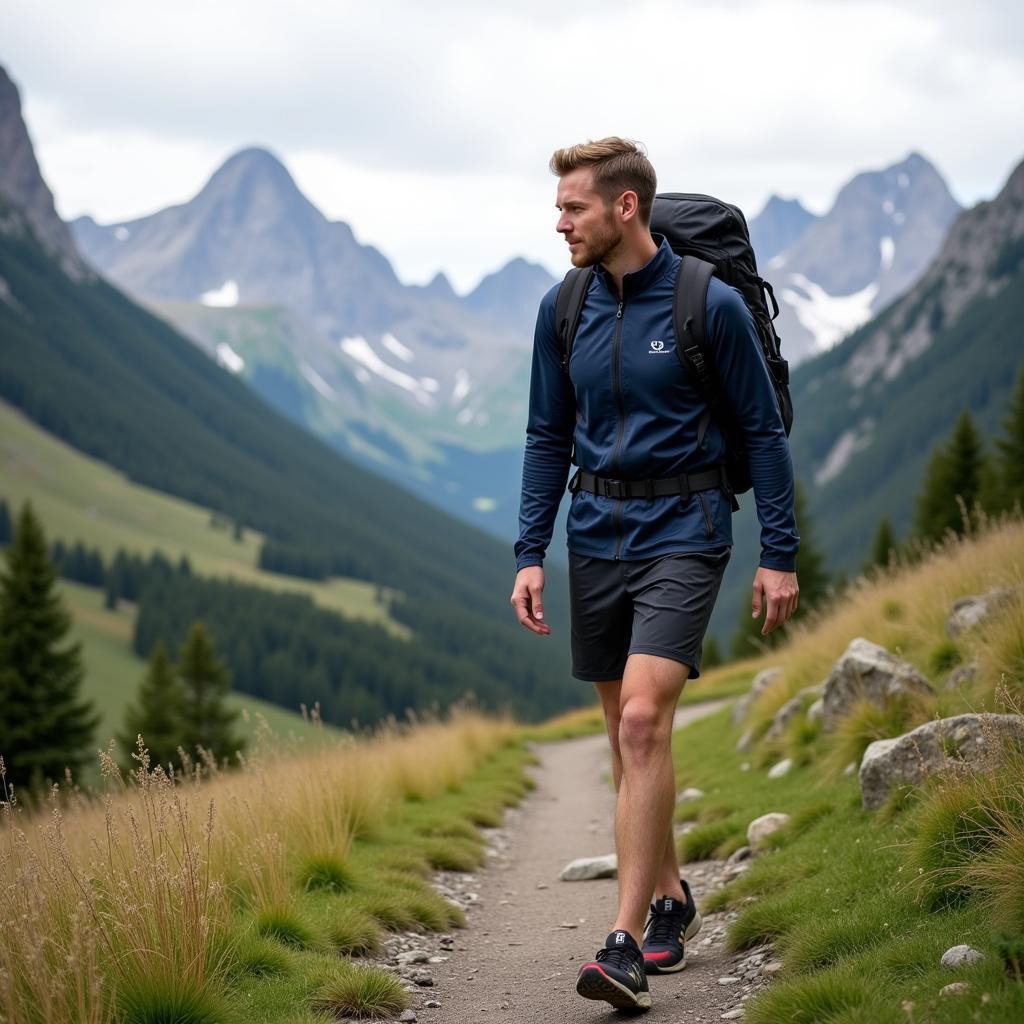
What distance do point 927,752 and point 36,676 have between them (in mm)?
41044

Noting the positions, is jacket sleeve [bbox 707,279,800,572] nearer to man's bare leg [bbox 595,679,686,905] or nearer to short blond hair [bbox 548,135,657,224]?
short blond hair [bbox 548,135,657,224]

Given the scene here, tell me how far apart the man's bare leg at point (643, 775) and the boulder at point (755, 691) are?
9.40 m

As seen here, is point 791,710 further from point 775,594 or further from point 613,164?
point 613,164

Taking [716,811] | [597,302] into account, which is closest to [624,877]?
[597,302]

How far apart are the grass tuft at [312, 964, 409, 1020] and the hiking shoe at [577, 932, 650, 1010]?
1.04m

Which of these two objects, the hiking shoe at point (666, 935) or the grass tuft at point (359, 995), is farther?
the hiking shoe at point (666, 935)

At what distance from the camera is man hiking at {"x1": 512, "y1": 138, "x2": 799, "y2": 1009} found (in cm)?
504

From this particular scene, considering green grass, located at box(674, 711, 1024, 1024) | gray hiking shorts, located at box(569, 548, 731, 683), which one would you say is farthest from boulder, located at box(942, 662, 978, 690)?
gray hiking shorts, located at box(569, 548, 731, 683)

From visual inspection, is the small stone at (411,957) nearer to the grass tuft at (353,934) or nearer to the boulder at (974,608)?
the grass tuft at (353,934)

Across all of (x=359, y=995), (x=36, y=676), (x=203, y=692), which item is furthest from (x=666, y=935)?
(x=203, y=692)

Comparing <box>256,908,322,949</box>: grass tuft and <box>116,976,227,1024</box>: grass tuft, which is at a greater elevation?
<box>116,976,227,1024</box>: grass tuft

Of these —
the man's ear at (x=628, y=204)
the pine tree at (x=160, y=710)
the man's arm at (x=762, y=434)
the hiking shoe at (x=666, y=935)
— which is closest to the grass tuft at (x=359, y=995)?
the hiking shoe at (x=666, y=935)

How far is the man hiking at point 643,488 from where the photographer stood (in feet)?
16.5

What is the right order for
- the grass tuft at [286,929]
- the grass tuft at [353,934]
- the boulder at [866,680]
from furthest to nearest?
the boulder at [866,680], the grass tuft at [353,934], the grass tuft at [286,929]
